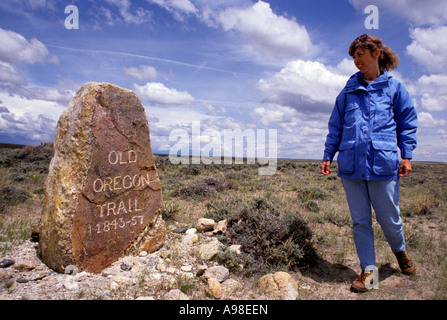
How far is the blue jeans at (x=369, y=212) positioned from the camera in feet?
10.3

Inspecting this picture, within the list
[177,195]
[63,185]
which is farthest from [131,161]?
[177,195]

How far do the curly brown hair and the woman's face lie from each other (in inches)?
1.7

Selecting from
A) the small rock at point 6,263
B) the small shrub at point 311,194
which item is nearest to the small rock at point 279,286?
the small rock at point 6,263

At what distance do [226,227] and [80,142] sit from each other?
257 cm

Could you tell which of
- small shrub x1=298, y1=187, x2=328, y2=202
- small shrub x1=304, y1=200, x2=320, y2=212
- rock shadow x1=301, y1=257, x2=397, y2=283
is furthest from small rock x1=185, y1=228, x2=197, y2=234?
small shrub x1=298, y1=187, x2=328, y2=202

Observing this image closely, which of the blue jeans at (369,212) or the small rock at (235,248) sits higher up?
the blue jeans at (369,212)

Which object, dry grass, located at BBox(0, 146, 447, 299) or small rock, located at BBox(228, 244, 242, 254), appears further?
small rock, located at BBox(228, 244, 242, 254)

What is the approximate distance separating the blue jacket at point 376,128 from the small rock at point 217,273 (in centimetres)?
182

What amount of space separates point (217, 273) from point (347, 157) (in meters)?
2.03

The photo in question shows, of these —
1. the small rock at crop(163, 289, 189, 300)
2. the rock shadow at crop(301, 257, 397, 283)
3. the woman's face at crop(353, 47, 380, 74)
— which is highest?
the woman's face at crop(353, 47, 380, 74)

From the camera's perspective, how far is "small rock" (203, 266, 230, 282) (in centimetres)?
331

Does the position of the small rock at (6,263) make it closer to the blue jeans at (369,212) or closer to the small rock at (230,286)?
the small rock at (230,286)

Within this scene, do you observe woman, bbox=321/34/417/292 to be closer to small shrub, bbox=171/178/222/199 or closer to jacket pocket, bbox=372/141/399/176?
jacket pocket, bbox=372/141/399/176
